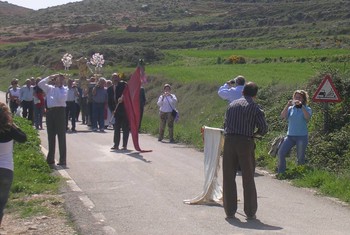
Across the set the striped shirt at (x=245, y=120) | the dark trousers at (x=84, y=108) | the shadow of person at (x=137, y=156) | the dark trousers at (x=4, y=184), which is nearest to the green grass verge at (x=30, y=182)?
the dark trousers at (x=4, y=184)

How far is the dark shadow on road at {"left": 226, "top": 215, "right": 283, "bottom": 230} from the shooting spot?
10.3 meters

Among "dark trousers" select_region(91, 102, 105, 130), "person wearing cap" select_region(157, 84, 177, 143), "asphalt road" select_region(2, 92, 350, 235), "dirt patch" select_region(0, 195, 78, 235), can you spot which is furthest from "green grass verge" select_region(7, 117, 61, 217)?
"dark trousers" select_region(91, 102, 105, 130)

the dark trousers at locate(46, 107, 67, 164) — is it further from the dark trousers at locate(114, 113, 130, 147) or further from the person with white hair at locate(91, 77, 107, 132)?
the person with white hair at locate(91, 77, 107, 132)

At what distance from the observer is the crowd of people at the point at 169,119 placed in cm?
1074

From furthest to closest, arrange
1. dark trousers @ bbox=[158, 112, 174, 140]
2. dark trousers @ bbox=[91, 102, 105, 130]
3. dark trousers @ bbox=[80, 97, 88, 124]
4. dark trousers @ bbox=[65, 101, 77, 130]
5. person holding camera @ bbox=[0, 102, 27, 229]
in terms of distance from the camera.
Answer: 1. dark trousers @ bbox=[80, 97, 88, 124]
2. dark trousers @ bbox=[91, 102, 105, 130]
3. dark trousers @ bbox=[65, 101, 77, 130]
4. dark trousers @ bbox=[158, 112, 174, 140]
5. person holding camera @ bbox=[0, 102, 27, 229]

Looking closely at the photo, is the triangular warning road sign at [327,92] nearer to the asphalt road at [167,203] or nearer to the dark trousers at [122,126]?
the asphalt road at [167,203]

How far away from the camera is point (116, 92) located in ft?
66.5

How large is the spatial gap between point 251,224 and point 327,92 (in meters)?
6.11

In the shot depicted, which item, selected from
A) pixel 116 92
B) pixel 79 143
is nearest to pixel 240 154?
pixel 116 92

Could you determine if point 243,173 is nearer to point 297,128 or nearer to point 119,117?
point 297,128

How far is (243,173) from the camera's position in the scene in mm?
10781

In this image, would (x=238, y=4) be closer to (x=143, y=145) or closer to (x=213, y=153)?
(x=143, y=145)

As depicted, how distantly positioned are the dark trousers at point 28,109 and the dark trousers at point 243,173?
17053mm

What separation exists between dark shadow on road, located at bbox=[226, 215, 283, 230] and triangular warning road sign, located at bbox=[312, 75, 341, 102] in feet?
18.9
